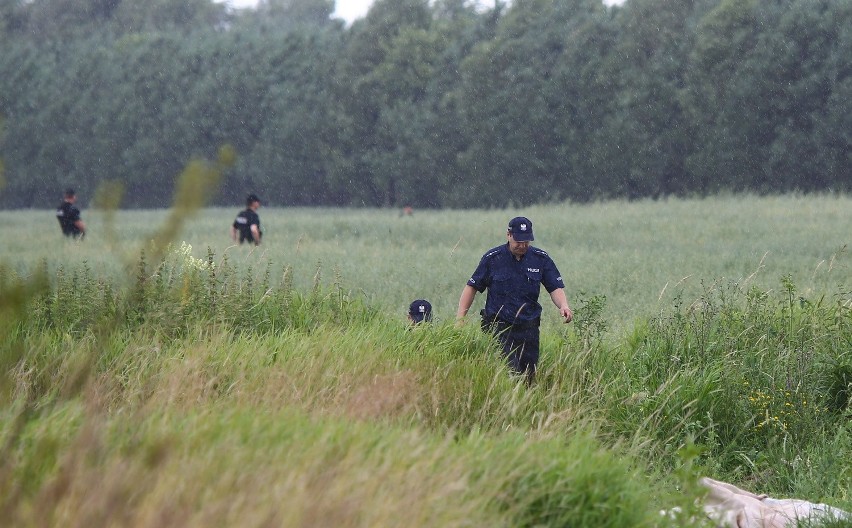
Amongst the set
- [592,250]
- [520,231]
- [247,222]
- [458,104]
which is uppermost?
[458,104]

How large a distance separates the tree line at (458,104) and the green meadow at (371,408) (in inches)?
1327

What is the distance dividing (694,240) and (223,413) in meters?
19.9

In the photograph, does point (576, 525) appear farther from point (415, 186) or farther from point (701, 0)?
point (415, 186)

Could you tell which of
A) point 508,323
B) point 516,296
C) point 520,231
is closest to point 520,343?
point 508,323

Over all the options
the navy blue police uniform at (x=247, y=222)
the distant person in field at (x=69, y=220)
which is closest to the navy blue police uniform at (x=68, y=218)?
the distant person in field at (x=69, y=220)

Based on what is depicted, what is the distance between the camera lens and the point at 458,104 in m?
54.8

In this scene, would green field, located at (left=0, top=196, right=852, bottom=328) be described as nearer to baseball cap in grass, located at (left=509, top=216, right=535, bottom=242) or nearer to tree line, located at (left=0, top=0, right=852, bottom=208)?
baseball cap in grass, located at (left=509, top=216, right=535, bottom=242)

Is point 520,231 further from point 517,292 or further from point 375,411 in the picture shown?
point 375,411

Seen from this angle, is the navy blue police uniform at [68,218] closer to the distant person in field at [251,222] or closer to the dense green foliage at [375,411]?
the distant person in field at [251,222]

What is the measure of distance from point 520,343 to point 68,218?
16.9 meters

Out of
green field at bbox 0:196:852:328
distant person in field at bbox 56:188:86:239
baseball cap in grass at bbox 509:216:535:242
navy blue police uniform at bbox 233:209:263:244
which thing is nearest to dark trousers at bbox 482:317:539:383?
baseball cap in grass at bbox 509:216:535:242

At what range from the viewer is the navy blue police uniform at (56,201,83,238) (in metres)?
23.1

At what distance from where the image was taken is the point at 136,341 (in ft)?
24.9

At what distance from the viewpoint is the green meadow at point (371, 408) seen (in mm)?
3846
